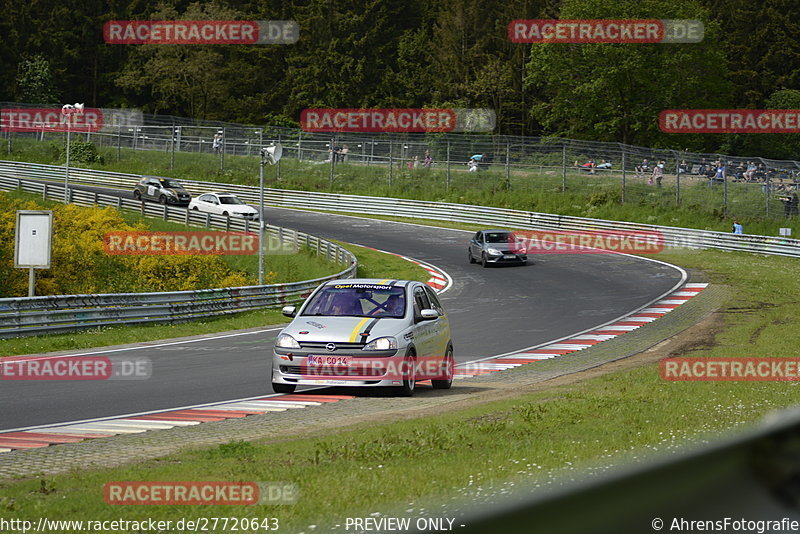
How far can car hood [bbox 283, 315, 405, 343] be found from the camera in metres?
13.4

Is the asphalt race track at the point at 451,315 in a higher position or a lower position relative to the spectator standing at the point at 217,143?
lower

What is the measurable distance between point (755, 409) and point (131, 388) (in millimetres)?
8792

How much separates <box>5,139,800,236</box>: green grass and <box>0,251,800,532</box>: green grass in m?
37.5

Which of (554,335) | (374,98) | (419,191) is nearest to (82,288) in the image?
(554,335)

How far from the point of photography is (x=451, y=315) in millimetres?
27828

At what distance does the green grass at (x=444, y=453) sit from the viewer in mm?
6008

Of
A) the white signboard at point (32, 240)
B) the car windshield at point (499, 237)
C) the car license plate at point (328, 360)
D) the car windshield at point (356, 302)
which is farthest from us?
the car windshield at point (499, 237)

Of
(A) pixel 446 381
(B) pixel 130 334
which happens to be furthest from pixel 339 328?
(B) pixel 130 334

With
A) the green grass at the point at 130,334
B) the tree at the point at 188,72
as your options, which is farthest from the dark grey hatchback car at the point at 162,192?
the tree at the point at 188,72

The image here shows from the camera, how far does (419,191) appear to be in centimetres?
6184

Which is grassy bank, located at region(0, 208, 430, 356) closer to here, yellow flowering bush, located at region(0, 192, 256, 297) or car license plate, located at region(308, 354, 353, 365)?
yellow flowering bush, located at region(0, 192, 256, 297)

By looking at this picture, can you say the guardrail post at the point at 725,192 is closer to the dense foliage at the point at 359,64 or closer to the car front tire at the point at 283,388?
the dense foliage at the point at 359,64

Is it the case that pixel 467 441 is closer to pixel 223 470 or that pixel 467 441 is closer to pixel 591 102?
pixel 223 470

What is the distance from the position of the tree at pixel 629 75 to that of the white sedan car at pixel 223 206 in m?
34.2
